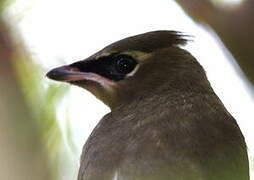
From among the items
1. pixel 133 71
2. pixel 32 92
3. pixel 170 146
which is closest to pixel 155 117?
pixel 170 146

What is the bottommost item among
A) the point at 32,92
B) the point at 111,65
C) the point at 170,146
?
the point at 170,146

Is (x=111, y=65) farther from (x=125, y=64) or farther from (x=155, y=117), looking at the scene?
(x=155, y=117)

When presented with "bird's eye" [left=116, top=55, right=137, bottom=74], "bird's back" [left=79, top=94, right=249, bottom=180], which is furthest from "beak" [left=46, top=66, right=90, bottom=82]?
"bird's back" [left=79, top=94, right=249, bottom=180]

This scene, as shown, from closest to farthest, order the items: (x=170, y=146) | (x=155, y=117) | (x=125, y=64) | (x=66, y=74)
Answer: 1. (x=170, y=146)
2. (x=155, y=117)
3. (x=66, y=74)
4. (x=125, y=64)

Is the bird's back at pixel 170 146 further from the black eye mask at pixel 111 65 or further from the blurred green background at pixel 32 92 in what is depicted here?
the black eye mask at pixel 111 65

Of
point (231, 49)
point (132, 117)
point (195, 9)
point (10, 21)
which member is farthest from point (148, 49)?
point (231, 49)

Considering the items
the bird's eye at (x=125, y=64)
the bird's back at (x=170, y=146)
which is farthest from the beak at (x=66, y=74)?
the bird's back at (x=170, y=146)

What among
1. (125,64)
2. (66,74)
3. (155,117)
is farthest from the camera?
(125,64)

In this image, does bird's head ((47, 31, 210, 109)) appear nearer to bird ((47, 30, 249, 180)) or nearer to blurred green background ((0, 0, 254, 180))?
bird ((47, 30, 249, 180))
